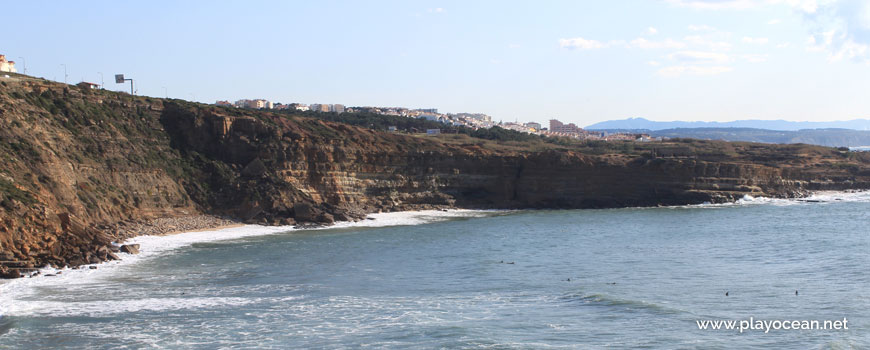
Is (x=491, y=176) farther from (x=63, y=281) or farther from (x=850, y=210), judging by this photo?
(x=63, y=281)

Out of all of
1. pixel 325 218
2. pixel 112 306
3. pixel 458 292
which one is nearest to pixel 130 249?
pixel 112 306

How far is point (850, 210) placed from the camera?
56219mm

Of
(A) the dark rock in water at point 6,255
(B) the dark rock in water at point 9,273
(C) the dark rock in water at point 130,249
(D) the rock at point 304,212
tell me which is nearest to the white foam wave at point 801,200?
(D) the rock at point 304,212

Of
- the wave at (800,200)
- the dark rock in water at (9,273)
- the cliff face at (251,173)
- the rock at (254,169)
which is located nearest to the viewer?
the dark rock in water at (9,273)

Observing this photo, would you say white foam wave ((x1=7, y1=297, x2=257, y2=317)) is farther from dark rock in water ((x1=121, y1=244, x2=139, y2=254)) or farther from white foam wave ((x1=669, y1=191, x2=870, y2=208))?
white foam wave ((x1=669, y1=191, x2=870, y2=208))

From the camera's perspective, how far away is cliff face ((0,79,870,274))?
3803cm

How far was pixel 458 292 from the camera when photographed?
26.0 metres

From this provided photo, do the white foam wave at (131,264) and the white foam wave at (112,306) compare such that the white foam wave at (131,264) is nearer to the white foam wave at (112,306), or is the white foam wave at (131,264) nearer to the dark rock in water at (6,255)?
the white foam wave at (112,306)

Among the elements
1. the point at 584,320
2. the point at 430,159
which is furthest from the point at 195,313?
the point at 430,159

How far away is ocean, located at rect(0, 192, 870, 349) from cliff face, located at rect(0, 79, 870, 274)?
4.27 m

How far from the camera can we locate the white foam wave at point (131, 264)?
23938mm

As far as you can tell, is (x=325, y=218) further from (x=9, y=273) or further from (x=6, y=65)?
(x=6, y=65)

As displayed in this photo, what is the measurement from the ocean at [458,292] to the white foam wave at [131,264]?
13 centimetres

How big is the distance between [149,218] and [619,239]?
27.2 m
